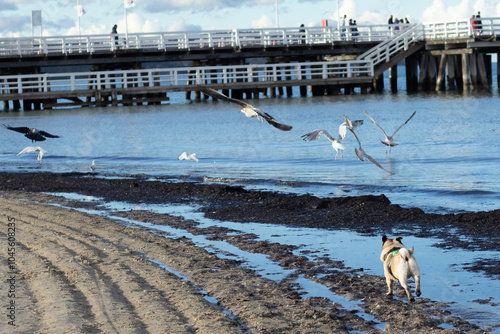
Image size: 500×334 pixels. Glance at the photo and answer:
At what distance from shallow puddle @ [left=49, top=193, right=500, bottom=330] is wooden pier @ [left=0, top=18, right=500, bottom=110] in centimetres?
3258

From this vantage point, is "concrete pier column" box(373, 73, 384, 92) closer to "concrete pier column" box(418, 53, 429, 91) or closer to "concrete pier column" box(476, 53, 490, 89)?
"concrete pier column" box(418, 53, 429, 91)

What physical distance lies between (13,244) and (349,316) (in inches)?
162

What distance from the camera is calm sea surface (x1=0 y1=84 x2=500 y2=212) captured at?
14312mm

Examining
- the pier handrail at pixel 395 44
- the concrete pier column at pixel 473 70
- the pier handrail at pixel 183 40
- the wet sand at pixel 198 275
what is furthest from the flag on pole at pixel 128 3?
the wet sand at pixel 198 275

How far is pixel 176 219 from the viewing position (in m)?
10.9

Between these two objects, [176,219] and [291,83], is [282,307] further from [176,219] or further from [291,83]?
[291,83]

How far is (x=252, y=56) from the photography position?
151ft

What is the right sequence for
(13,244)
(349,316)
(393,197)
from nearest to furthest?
1. (349,316)
2. (13,244)
3. (393,197)

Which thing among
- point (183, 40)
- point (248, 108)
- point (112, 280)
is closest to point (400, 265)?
point (112, 280)

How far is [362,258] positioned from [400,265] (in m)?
2.07

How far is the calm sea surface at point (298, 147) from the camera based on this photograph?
47.0ft

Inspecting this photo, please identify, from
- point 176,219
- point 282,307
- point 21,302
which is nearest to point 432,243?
point 282,307

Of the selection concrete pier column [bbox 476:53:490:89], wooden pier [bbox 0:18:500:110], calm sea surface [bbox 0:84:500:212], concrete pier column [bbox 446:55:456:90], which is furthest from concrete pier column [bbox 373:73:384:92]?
concrete pier column [bbox 476:53:490:89]

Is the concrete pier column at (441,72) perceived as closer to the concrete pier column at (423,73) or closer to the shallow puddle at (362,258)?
the concrete pier column at (423,73)
